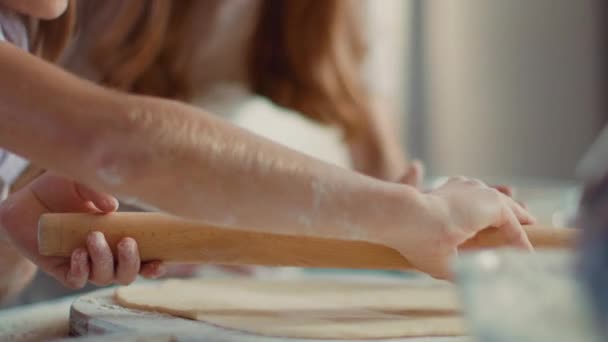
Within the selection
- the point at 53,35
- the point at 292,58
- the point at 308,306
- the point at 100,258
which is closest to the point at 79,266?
the point at 100,258

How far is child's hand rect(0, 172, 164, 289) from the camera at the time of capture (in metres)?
0.63

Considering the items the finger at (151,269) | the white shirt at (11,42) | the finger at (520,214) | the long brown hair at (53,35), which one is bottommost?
the finger at (151,269)

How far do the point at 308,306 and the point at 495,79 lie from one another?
57.4 inches

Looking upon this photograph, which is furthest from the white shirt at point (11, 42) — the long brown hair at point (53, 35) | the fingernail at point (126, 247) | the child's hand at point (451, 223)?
the child's hand at point (451, 223)

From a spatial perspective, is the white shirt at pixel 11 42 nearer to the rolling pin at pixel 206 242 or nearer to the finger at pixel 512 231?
the rolling pin at pixel 206 242

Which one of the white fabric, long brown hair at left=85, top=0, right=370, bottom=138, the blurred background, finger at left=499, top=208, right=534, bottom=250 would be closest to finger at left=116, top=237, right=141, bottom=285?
finger at left=499, top=208, right=534, bottom=250

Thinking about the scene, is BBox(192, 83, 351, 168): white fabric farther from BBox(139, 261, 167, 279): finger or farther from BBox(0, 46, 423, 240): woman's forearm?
BBox(0, 46, 423, 240): woman's forearm

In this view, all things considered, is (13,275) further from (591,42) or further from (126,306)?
(591,42)

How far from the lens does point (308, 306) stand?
0.69 meters

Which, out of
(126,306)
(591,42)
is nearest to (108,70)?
(126,306)

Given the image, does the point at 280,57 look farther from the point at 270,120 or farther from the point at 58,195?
the point at 58,195

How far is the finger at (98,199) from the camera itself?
67 cm

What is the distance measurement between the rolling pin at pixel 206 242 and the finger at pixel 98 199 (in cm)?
3

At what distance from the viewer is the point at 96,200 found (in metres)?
0.68
